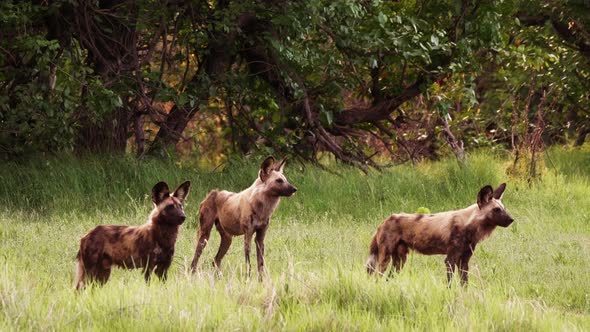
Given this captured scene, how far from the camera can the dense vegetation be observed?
13.5 metres

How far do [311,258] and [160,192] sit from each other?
2.77 m

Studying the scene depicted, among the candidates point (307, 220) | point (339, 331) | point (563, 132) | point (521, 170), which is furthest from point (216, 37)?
point (563, 132)

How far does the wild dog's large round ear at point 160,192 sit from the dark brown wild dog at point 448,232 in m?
1.59

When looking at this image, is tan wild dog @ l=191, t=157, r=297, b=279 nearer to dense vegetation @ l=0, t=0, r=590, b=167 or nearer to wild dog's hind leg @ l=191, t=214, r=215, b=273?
wild dog's hind leg @ l=191, t=214, r=215, b=273

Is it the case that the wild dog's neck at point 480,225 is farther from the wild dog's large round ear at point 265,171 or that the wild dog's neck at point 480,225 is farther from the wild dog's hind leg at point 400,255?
the wild dog's large round ear at point 265,171

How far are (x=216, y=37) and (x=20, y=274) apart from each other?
7.42m

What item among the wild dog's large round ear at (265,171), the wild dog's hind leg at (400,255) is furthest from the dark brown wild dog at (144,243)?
the wild dog's hind leg at (400,255)

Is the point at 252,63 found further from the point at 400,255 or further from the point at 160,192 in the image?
the point at 160,192

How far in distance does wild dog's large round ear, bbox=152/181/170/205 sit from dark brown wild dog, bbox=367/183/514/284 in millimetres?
1587

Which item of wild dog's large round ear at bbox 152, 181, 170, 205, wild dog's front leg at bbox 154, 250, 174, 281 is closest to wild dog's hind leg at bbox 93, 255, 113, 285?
wild dog's front leg at bbox 154, 250, 174, 281

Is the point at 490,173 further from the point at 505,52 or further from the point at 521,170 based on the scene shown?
the point at 505,52

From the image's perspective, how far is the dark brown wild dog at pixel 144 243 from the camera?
25.5 feet

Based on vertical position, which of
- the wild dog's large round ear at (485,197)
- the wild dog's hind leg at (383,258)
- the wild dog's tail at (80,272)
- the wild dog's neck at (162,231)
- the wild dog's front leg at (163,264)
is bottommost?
the wild dog's tail at (80,272)

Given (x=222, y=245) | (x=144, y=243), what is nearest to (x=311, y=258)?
(x=222, y=245)
